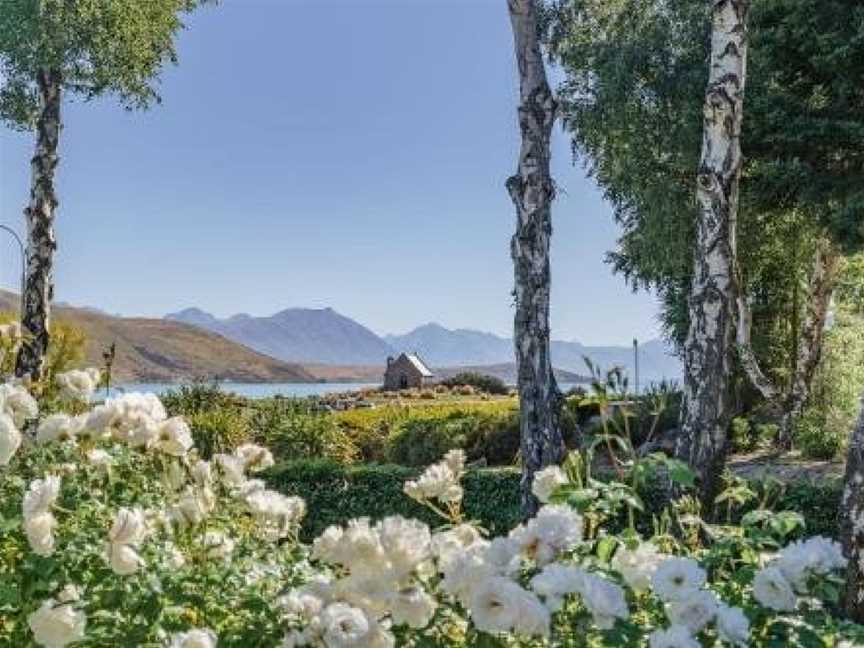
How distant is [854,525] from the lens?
4.76m

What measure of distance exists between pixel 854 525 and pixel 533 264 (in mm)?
5111

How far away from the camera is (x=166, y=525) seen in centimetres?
352

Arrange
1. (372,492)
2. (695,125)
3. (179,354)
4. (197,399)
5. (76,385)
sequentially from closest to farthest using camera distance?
(76,385)
(372,492)
(695,125)
(197,399)
(179,354)

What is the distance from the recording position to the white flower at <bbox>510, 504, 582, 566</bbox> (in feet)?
8.18

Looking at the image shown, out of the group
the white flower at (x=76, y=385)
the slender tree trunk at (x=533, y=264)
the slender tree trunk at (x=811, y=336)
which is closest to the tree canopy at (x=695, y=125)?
the slender tree trunk at (x=811, y=336)

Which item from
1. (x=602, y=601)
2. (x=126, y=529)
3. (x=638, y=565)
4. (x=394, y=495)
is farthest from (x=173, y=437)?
(x=394, y=495)

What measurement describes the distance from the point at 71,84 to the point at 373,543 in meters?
13.6

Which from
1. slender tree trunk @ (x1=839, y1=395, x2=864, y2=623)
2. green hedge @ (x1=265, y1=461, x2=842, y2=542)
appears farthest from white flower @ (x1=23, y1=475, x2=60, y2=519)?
green hedge @ (x1=265, y1=461, x2=842, y2=542)

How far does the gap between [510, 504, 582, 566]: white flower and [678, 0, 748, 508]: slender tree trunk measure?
5.99m

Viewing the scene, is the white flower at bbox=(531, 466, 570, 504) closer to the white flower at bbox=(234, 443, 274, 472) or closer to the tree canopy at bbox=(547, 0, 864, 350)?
the white flower at bbox=(234, 443, 274, 472)

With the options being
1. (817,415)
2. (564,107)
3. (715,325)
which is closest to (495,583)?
(715,325)

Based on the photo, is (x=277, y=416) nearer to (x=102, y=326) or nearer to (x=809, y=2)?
(x=809, y=2)

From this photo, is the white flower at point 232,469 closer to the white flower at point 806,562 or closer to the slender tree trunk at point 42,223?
the white flower at point 806,562

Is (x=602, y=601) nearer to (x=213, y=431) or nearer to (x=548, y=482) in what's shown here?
(x=548, y=482)
